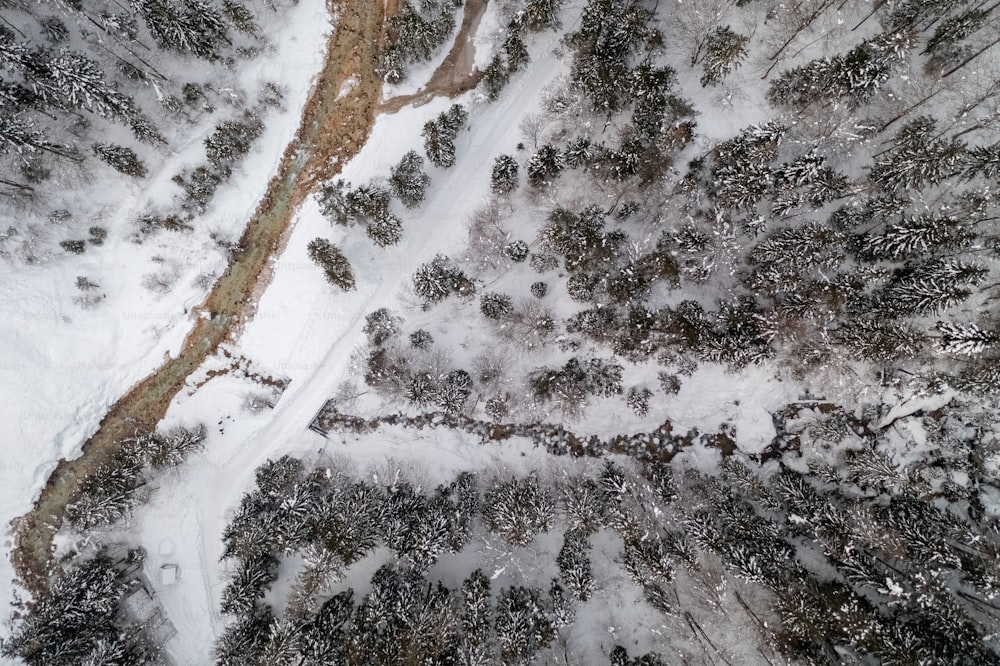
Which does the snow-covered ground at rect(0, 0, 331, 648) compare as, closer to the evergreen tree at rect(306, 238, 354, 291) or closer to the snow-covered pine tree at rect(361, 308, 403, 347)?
the evergreen tree at rect(306, 238, 354, 291)

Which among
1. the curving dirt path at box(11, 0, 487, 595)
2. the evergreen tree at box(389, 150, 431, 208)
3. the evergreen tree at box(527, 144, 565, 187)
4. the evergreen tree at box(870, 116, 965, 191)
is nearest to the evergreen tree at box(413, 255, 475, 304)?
the evergreen tree at box(389, 150, 431, 208)

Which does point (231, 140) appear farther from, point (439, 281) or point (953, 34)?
point (953, 34)

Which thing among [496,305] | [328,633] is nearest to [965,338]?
[496,305]

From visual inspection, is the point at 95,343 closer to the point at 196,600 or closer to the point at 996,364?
the point at 196,600

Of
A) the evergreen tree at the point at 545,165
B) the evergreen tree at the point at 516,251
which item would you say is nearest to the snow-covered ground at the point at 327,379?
the evergreen tree at the point at 545,165

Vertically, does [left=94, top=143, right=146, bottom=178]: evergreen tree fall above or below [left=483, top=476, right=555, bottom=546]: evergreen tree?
above

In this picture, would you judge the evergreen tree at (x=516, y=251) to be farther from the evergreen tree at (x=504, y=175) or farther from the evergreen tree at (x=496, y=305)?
the evergreen tree at (x=504, y=175)
